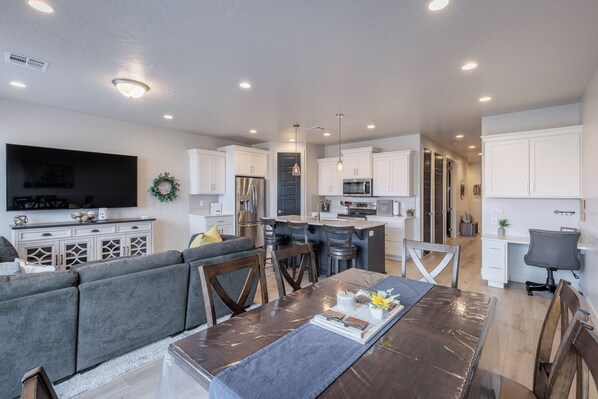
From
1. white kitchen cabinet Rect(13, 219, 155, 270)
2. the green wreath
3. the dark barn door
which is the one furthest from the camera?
the dark barn door

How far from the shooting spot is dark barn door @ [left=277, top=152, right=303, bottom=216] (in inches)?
276

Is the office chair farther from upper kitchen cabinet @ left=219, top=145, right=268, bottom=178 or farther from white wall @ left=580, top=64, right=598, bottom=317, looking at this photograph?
upper kitchen cabinet @ left=219, top=145, right=268, bottom=178

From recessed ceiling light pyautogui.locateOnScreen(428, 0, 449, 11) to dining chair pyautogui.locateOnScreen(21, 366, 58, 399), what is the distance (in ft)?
8.70

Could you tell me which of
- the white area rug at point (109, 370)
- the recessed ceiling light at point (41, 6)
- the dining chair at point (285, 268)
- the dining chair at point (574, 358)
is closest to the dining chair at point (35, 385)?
the dining chair at point (285, 268)

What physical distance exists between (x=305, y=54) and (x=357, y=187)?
4.38 m

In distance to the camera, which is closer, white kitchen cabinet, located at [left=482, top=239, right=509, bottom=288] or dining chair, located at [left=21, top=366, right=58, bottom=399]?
dining chair, located at [left=21, top=366, right=58, bottom=399]

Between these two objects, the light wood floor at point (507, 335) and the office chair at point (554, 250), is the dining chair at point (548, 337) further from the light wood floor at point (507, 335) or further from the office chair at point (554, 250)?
the office chair at point (554, 250)

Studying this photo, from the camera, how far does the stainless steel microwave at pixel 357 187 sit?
6.59 metres

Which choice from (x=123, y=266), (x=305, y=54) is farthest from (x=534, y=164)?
(x=123, y=266)

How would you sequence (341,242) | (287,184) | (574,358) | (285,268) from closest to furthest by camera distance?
(574,358) < (285,268) < (341,242) < (287,184)

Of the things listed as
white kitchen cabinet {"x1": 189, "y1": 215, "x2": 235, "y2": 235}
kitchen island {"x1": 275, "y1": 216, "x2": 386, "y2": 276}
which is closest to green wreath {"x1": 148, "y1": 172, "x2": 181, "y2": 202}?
white kitchen cabinet {"x1": 189, "y1": 215, "x2": 235, "y2": 235}

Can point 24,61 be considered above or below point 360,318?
above

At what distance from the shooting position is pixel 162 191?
5.79m

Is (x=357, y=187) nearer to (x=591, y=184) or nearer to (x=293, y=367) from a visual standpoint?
(x=591, y=184)
